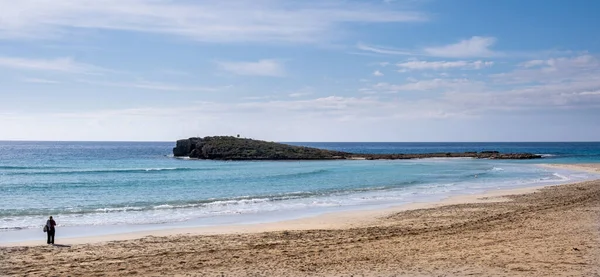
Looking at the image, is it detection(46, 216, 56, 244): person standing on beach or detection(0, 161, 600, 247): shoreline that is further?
detection(0, 161, 600, 247): shoreline

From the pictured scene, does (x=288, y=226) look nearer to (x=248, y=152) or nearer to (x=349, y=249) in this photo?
(x=349, y=249)

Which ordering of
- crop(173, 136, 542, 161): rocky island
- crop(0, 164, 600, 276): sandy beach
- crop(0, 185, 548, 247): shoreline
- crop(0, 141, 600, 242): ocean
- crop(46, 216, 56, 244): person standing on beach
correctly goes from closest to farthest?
crop(0, 164, 600, 276): sandy beach
crop(46, 216, 56, 244): person standing on beach
crop(0, 185, 548, 247): shoreline
crop(0, 141, 600, 242): ocean
crop(173, 136, 542, 161): rocky island

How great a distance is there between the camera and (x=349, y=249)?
51.8 feet

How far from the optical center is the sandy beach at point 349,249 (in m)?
13.2

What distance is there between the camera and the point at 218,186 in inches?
1499

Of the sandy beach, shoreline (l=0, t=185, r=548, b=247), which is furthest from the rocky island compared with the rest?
the sandy beach

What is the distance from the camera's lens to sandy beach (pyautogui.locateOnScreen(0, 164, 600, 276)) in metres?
13.2

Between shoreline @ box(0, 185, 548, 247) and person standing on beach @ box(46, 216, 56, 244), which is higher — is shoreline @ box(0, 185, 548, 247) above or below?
below

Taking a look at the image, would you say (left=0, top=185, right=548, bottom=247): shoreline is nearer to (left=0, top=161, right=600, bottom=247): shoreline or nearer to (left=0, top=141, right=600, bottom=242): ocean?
(left=0, top=161, right=600, bottom=247): shoreline

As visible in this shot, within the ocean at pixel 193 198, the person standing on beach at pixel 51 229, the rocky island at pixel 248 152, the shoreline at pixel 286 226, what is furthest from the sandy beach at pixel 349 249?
the rocky island at pixel 248 152

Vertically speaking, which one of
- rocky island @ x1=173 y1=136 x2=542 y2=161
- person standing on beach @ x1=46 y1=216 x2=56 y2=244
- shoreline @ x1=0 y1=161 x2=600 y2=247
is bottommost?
shoreline @ x1=0 y1=161 x2=600 y2=247

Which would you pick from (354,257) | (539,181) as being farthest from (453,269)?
(539,181)

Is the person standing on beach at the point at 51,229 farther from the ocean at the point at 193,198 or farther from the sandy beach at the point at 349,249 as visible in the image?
the ocean at the point at 193,198

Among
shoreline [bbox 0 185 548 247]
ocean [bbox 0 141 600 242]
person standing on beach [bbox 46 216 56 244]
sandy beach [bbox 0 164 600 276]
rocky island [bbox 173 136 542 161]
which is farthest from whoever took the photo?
rocky island [bbox 173 136 542 161]
